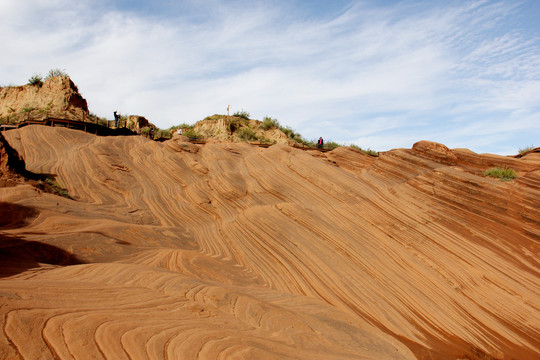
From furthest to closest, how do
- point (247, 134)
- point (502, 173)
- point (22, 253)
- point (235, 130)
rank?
point (235, 130) < point (247, 134) < point (502, 173) < point (22, 253)

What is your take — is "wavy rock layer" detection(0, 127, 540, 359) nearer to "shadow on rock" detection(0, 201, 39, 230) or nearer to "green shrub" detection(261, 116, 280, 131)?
"shadow on rock" detection(0, 201, 39, 230)

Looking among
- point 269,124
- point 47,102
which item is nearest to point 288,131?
point 269,124

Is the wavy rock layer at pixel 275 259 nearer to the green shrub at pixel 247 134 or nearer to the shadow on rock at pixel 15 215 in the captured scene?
the shadow on rock at pixel 15 215

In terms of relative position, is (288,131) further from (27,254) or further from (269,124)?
(27,254)

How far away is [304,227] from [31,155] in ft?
37.3

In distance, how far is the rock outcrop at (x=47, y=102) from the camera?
91.0ft

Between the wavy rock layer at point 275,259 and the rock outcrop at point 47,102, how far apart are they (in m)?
15.5

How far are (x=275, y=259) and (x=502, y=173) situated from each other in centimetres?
655

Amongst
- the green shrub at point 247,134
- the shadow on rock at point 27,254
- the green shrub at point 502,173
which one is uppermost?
the green shrub at point 247,134

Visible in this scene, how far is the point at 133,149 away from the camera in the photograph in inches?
600

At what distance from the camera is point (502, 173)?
913 cm

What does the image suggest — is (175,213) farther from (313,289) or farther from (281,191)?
(313,289)

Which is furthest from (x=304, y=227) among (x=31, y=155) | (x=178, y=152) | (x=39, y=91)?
(x=39, y=91)

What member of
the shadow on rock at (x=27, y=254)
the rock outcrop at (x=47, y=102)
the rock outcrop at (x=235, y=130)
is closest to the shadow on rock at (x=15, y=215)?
the shadow on rock at (x=27, y=254)
